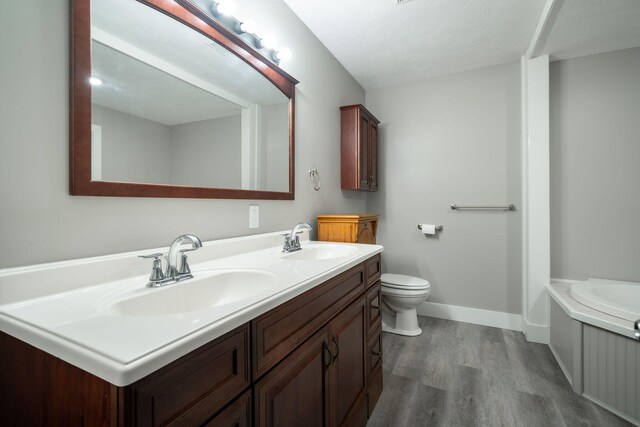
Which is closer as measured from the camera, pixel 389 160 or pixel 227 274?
pixel 227 274

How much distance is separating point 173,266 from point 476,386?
1.83 metres


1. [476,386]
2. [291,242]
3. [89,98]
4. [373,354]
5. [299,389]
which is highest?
[89,98]

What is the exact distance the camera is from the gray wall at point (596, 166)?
2225 mm

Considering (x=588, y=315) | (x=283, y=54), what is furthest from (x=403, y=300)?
(x=283, y=54)

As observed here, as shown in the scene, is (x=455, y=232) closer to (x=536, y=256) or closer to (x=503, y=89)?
(x=536, y=256)

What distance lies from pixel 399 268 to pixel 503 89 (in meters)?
1.88

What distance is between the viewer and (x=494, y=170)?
2617mm

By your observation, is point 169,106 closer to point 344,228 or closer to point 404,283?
point 344,228

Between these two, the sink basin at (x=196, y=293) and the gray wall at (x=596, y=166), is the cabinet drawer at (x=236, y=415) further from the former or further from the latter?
the gray wall at (x=596, y=166)

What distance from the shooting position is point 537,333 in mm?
2322

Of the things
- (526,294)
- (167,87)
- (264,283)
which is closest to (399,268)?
(526,294)

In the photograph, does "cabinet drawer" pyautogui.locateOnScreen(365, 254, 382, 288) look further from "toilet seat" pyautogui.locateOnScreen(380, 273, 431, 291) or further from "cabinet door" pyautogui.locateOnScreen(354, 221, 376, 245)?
"toilet seat" pyautogui.locateOnScreen(380, 273, 431, 291)

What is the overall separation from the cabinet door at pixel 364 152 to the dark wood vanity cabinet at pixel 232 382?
1.49 m

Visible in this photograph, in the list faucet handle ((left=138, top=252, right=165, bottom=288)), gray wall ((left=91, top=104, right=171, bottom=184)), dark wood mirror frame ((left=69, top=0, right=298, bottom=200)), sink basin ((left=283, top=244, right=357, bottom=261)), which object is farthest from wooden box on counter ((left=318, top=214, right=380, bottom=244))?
faucet handle ((left=138, top=252, right=165, bottom=288))
